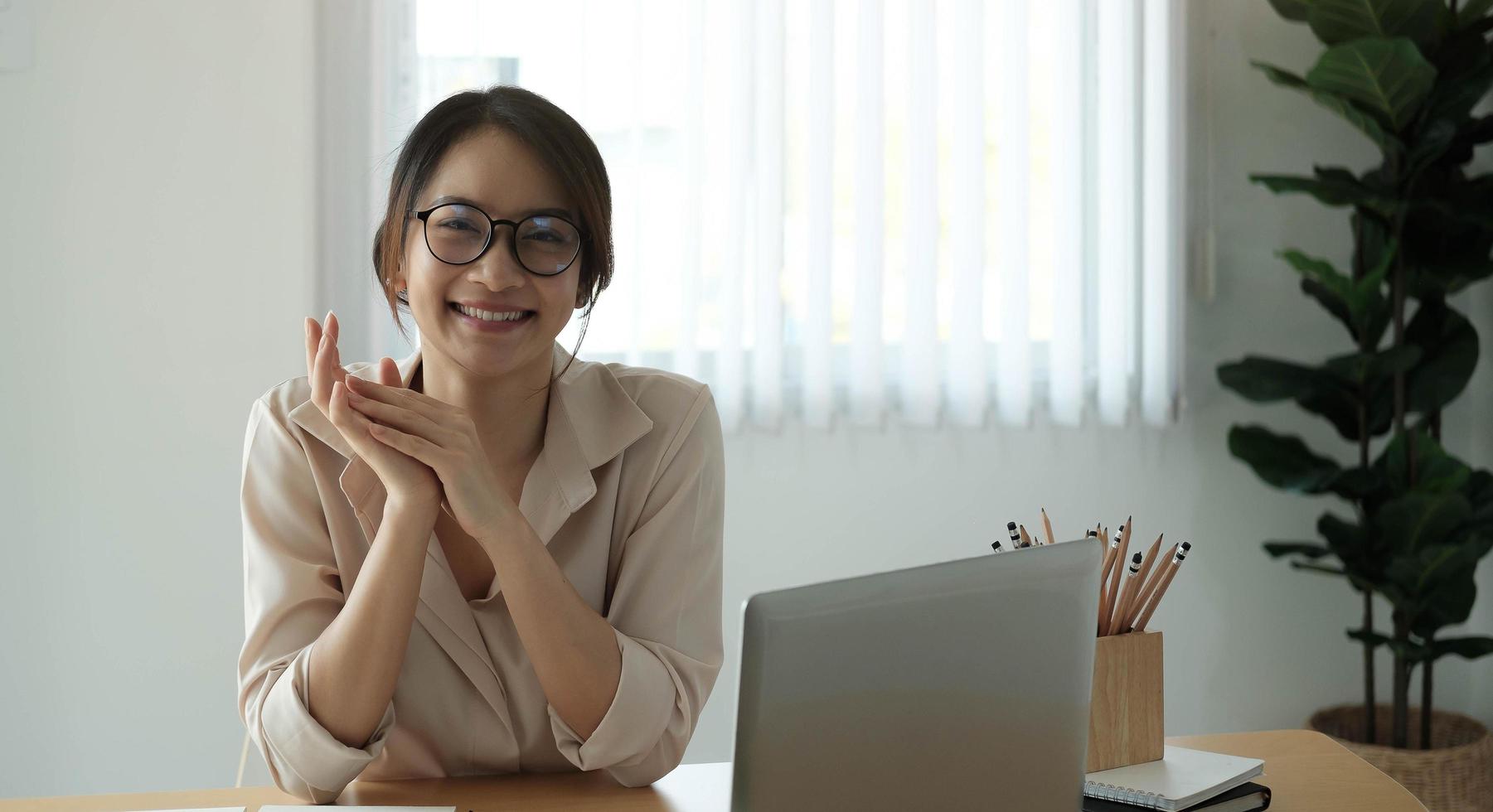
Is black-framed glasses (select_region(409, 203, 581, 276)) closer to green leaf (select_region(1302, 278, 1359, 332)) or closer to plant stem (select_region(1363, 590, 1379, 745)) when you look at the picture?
green leaf (select_region(1302, 278, 1359, 332))

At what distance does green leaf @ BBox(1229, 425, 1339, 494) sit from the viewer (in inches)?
109

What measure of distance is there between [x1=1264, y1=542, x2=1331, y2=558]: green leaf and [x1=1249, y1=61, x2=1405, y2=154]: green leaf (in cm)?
90

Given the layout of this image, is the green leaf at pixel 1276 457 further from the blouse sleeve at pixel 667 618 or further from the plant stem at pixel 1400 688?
the blouse sleeve at pixel 667 618

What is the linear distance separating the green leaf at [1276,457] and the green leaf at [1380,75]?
729 millimetres

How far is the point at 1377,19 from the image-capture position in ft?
8.46

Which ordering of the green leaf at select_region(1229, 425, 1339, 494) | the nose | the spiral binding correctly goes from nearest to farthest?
the spiral binding
the nose
the green leaf at select_region(1229, 425, 1339, 494)

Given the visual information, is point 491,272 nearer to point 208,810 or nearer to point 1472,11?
point 208,810

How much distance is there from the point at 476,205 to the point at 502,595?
1.44 feet

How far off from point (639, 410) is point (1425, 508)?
1912 mm

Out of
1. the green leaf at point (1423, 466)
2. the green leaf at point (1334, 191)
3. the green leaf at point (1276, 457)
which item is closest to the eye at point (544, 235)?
the green leaf at point (1334, 191)

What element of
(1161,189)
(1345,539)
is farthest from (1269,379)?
(1161,189)

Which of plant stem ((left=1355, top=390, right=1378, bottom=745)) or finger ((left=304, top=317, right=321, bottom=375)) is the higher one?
finger ((left=304, top=317, right=321, bottom=375))

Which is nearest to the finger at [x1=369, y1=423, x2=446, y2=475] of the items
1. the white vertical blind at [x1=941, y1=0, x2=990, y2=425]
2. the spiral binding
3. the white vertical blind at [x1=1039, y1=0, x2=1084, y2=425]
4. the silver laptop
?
the silver laptop

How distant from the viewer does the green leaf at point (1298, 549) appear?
2785 millimetres
